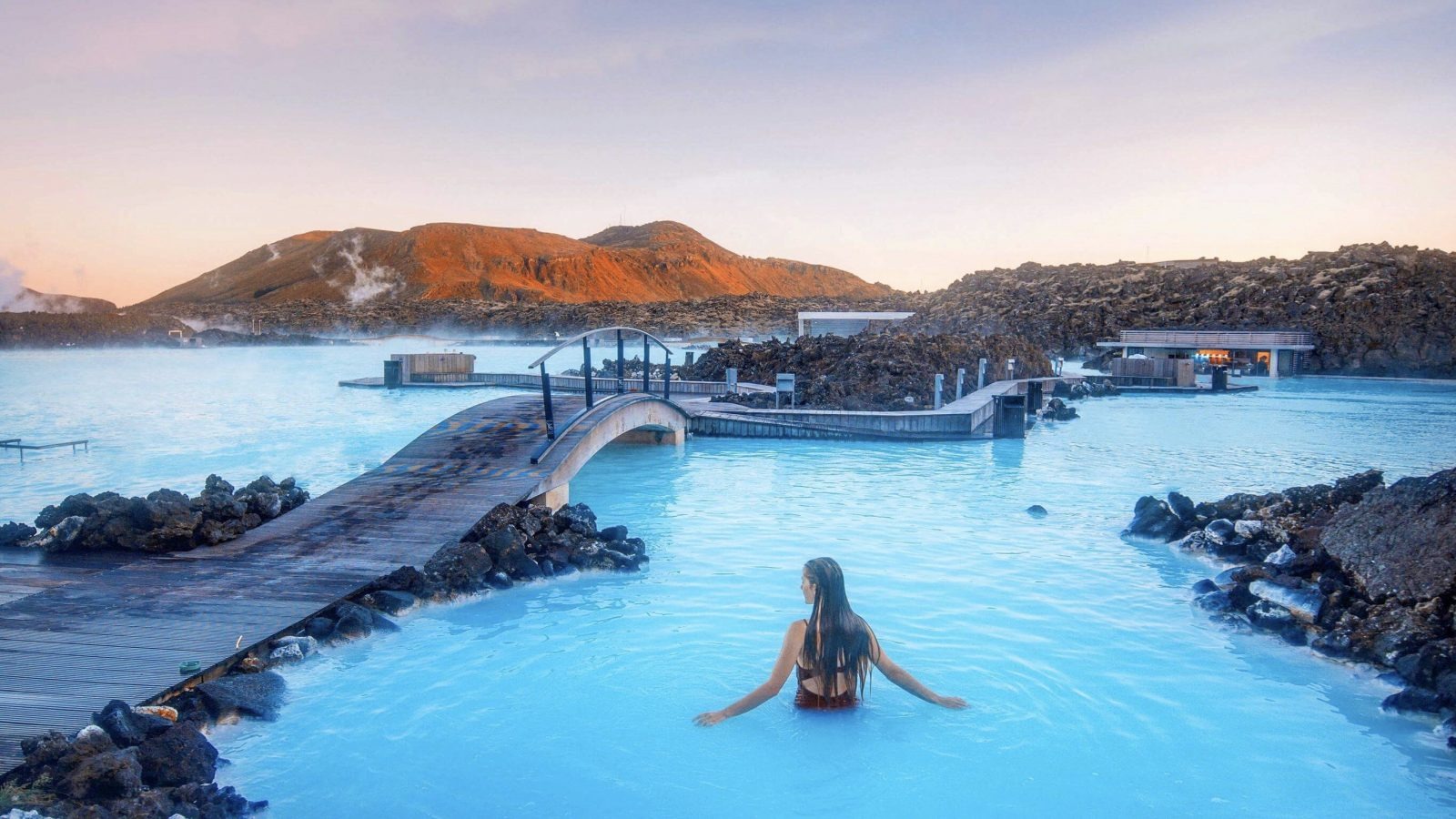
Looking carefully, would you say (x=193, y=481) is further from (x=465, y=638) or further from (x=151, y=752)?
(x=151, y=752)

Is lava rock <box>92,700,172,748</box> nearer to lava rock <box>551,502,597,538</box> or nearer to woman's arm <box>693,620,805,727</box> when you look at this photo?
woman's arm <box>693,620,805,727</box>

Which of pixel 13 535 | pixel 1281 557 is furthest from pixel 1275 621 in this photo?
pixel 13 535

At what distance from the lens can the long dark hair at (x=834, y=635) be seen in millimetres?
4711

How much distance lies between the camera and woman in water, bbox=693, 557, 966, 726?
474cm

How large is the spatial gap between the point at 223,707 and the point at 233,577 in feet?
6.62

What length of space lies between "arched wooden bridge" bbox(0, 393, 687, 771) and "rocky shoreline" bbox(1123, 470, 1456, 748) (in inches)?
257

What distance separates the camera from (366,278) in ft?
539

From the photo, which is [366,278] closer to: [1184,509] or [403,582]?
[1184,509]

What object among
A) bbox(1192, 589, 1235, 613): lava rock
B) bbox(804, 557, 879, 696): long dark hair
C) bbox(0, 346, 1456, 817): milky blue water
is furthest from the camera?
bbox(1192, 589, 1235, 613): lava rock

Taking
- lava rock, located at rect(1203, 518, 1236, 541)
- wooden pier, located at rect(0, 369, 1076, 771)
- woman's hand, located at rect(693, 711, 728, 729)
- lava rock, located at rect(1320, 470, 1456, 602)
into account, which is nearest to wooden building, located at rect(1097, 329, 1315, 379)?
lava rock, located at rect(1203, 518, 1236, 541)

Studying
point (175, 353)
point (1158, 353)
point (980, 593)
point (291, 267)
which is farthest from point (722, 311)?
point (291, 267)

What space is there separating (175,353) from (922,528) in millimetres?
78741

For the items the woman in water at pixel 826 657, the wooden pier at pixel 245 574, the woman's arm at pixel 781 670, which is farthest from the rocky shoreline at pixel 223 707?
the woman in water at pixel 826 657

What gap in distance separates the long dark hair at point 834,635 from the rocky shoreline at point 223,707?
8.83ft
